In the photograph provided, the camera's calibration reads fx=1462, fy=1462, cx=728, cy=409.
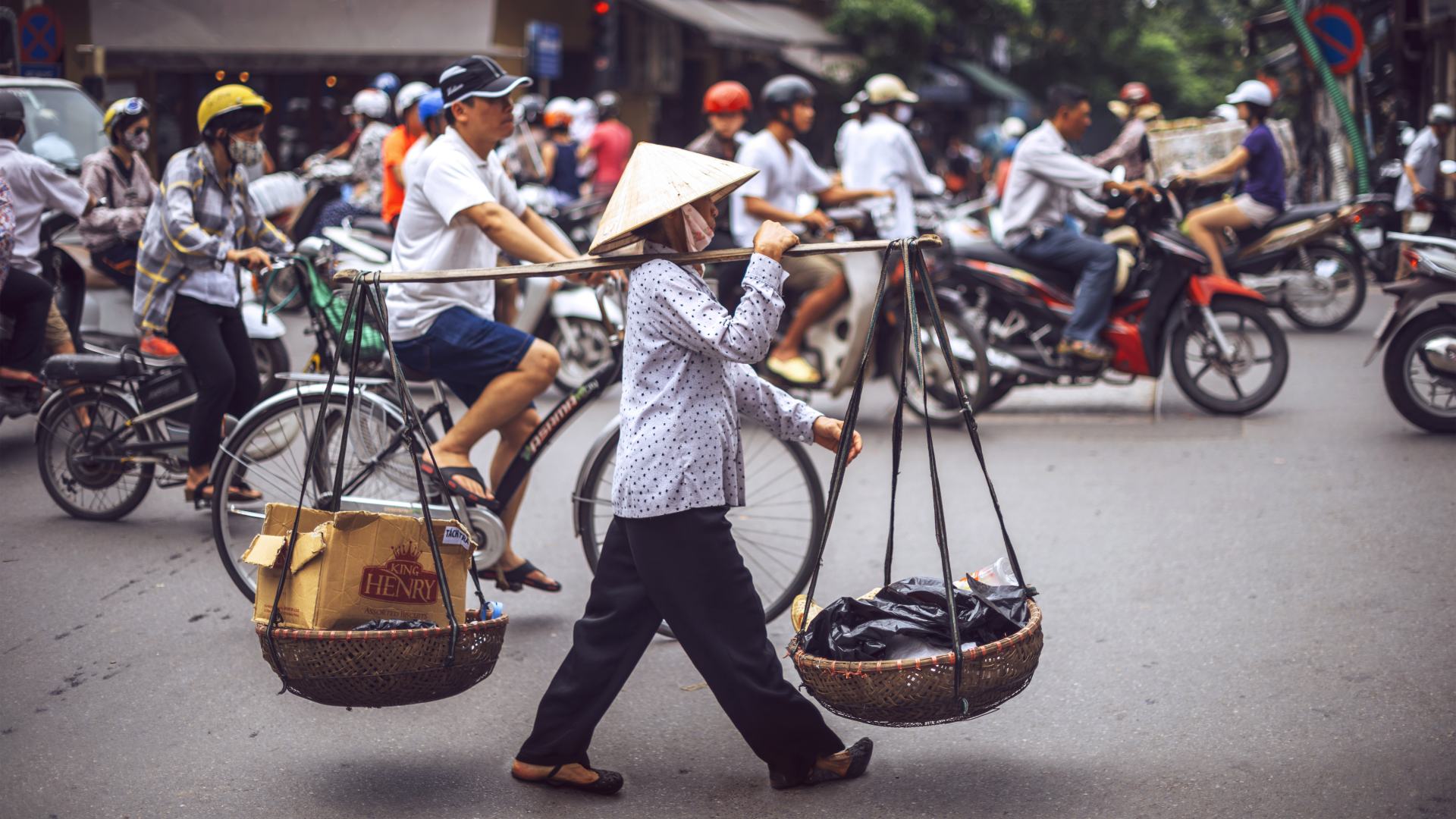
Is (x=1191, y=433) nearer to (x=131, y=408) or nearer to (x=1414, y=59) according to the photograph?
(x=131, y=408)

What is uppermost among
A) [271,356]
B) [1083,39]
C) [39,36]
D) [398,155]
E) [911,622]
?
[1083,39]

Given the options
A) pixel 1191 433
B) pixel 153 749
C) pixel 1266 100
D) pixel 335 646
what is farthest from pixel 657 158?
pixel 1266 100

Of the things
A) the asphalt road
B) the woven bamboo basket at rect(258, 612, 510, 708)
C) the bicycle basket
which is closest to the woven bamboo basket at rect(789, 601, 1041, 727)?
the asphalt road

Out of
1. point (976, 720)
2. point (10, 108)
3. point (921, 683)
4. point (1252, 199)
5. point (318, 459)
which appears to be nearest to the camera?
point (921, 683)

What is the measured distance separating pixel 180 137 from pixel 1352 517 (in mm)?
18979

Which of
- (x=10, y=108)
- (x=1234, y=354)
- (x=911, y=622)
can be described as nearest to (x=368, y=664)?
(x=911, y=622)

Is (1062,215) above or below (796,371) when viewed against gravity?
above

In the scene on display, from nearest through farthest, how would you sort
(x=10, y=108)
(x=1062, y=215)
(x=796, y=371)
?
1. (x=10, y=108)
2. (x=796, y=371)
3. (x=1062, y=215)

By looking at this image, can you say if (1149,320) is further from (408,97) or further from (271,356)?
(408,97)

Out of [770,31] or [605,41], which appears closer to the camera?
[605,41]

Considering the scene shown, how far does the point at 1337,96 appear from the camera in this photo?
15859 millimetres

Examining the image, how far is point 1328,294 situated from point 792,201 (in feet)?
17.4

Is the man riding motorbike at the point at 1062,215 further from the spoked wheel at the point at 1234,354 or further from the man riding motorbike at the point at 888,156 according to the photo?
the man riding motorbike at the point at 888,156

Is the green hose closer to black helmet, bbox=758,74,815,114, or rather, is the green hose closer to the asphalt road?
black helmet, bbox=758,74,815,114
